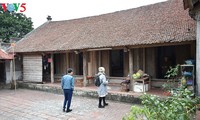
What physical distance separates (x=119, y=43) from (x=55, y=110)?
4406 mm

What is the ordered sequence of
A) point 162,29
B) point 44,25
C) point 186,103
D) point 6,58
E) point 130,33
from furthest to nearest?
point 44,25 → point 6,58 → point 130,33 → point 162,29 → point 186,103

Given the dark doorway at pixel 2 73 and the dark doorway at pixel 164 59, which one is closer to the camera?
the dark doorway at pixel 164 59

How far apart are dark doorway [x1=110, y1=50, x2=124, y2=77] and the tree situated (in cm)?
2124

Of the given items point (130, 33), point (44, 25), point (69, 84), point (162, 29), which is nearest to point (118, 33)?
point (130, 33)

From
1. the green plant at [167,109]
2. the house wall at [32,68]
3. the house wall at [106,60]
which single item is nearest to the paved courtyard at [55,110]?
the house wall at [106,60]

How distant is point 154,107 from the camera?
326cm

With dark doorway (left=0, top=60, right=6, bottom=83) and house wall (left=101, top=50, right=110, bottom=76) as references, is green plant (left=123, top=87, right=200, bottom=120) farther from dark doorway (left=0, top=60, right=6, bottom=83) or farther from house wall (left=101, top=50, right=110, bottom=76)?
dark doorway (left=0, top=60, right=6, bottom=83)

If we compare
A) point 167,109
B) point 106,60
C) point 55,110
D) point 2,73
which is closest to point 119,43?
point 106,60

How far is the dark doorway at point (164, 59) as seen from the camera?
1104 centimetres

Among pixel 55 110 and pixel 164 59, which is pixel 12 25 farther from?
pixel 164 59

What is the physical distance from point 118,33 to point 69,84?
4798 mm

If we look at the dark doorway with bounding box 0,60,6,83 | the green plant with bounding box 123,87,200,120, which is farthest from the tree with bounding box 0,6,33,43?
the green plant with bounding box 123,87,200,120

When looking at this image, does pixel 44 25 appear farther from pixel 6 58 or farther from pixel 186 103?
pixel 186 103

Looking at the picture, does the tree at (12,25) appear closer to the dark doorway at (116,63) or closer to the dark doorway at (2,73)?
the dark doorway at (2,73)
